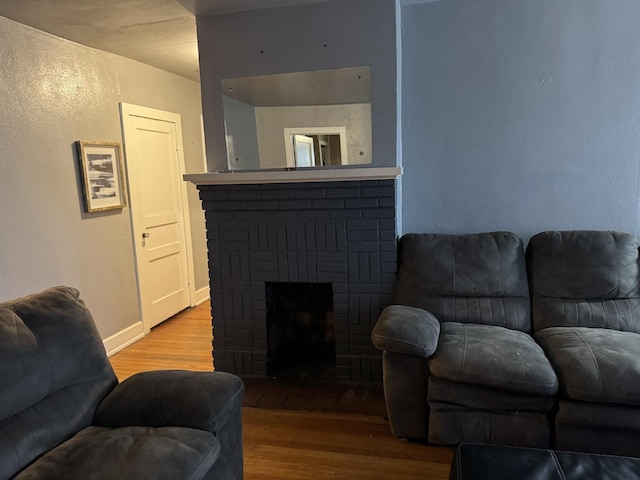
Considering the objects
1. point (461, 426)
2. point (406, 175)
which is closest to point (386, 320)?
point (461, 426)

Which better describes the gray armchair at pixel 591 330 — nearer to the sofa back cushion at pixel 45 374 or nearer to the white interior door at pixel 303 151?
the white interior door at pixel 303 151

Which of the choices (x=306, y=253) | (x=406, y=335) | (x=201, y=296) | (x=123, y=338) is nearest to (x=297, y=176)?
(x=306, y=253)

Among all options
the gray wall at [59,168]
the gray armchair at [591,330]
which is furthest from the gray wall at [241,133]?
the gray armchair at [591,330]

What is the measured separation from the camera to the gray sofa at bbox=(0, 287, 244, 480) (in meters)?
1.37

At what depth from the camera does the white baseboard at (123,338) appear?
3.42 meters

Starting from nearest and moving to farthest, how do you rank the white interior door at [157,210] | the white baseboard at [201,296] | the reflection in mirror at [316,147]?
the reflection in mirror at [316,147]
the white interior door at [157,210]
the white baseboard at [201,296]

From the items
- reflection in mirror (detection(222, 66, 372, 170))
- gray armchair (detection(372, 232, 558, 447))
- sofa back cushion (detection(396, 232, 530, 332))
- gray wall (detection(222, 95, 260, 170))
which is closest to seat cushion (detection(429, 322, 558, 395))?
gray armchair (detection(372, 232, 558, 447))

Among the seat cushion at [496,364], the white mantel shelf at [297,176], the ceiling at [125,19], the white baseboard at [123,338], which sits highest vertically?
the ceiling at [125,19]

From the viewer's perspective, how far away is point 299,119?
2723 millimetres

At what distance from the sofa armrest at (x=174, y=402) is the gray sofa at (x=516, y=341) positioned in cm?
81

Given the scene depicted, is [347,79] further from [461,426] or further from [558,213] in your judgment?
[461,426]

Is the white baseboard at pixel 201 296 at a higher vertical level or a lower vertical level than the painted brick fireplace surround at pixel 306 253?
lower

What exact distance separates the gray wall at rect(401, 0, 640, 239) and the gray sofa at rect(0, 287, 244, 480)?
2013 mm

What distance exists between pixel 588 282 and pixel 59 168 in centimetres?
346
